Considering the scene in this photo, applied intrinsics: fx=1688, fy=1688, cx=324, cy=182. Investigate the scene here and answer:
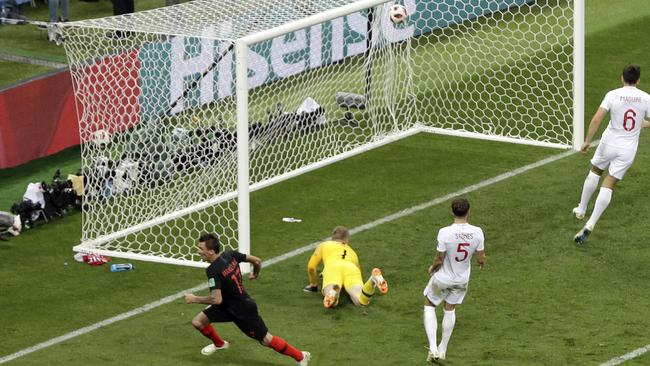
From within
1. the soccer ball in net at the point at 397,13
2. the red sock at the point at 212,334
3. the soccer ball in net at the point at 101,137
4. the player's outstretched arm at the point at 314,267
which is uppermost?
the soccer ball in net at the point at 397,13

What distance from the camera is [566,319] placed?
16.7 metres

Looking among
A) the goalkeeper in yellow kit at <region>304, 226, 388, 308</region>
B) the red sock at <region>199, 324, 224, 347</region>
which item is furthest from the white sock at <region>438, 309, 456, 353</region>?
the red sock at <region>199, 324, 224, 347</region>

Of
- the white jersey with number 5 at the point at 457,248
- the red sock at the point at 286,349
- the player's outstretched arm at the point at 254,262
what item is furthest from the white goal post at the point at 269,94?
the white jersey with number 5 at the point at 457,248

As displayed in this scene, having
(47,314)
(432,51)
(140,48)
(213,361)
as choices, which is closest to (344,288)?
(213,361)

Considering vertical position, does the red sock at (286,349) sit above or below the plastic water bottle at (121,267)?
above

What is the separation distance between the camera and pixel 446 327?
51.6ft

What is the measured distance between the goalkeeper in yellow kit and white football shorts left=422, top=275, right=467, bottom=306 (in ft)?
4.51

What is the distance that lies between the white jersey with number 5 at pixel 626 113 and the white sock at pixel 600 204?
0.55m

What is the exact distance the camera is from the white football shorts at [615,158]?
18297mm

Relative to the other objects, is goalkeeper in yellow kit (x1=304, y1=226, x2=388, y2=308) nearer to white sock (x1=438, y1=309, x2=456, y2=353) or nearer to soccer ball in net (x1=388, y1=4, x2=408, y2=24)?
white sock (x1=438, y1=309, x2=456, y2=353)

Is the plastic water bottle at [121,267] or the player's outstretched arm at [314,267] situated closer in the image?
the player's outstretched arm at [314,267]

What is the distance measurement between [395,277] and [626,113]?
3041 millimetres

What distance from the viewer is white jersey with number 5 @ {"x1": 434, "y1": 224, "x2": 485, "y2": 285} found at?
1538 cm

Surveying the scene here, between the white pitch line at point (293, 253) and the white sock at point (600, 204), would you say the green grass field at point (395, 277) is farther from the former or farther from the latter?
the white sock at point (600, 204)
